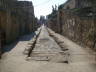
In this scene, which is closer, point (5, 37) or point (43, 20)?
point (5, 37)

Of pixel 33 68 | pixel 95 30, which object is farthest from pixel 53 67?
pixel 95 30

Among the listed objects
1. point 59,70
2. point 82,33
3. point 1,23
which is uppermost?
point 1,23


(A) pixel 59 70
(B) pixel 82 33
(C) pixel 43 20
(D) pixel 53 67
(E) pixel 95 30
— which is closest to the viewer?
(A) pixel 59 70

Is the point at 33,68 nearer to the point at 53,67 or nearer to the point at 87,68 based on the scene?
the point at 53,67

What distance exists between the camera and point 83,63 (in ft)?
23.6

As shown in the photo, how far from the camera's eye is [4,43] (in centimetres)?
1320

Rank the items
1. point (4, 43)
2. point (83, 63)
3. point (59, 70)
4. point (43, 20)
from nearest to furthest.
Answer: point (59, 70)
point (83, 63)
point (4, 43)
point (43, 20)

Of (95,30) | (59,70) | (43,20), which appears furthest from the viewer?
(43,20)

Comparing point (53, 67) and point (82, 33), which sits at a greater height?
point (82, 33)

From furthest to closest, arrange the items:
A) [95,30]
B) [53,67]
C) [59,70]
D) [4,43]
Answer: [4,43] → [95,30] → [53,67] → [59,70]

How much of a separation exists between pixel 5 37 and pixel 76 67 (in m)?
8.43

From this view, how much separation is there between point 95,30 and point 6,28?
795 cm

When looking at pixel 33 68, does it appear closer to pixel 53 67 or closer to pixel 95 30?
pixel 53 67

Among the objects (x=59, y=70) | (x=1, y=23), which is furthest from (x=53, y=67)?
(x=1, y=23)
